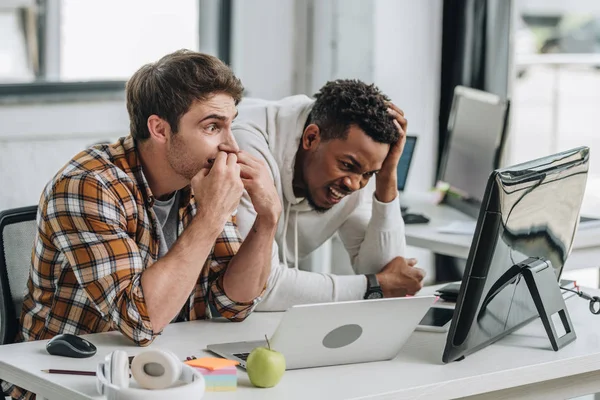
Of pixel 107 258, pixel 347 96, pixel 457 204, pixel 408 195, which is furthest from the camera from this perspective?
pixel 408 195

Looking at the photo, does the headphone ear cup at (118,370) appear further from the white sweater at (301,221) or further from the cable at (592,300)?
the cable at (592,300)

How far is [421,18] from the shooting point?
15.4 ft

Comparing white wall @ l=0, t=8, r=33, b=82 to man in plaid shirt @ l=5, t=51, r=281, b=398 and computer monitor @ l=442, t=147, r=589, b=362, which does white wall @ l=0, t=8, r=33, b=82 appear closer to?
man in plaid shirt @ l=5, t=51, r=281, b=398

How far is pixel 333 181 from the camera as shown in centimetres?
238

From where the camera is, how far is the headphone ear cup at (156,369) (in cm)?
143

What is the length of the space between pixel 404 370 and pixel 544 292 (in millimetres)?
355

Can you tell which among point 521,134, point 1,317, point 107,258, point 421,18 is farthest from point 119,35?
point 107,258

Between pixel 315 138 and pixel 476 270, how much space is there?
2.75 ft

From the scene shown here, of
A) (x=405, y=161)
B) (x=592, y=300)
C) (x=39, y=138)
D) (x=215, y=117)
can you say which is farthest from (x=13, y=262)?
(x=39, y=138)

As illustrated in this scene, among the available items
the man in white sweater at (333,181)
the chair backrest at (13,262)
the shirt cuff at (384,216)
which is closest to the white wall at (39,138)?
the man in white sweater at (333,181)

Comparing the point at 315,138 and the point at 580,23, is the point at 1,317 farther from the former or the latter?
the point at 580,23

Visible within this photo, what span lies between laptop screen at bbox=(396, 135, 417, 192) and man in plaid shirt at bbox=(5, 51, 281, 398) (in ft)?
4.18

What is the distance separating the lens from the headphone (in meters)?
1.41

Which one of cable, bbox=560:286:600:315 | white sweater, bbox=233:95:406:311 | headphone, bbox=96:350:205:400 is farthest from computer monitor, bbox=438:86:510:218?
headphone, bbox=96:350:205:400
